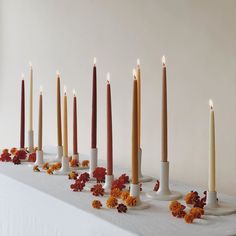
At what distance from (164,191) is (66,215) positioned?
8.0 inches

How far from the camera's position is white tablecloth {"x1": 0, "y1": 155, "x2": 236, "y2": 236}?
0.85 m

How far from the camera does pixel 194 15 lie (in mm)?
1341

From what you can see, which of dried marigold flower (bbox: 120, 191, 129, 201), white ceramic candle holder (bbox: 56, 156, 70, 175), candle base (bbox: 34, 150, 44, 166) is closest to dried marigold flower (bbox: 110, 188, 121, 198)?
dried marigold flower (bbox: 120, 191, 129, 201)

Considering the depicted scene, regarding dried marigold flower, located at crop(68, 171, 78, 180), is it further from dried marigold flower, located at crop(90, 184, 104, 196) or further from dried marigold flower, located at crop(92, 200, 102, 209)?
dried marigold flower, located at crop(92, 200, 102, 209)

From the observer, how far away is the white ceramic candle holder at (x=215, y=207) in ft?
3.07

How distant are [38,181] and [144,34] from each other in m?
0.56

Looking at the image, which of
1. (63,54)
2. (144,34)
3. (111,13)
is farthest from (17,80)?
(144,34)

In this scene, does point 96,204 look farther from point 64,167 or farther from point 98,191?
point 64,167

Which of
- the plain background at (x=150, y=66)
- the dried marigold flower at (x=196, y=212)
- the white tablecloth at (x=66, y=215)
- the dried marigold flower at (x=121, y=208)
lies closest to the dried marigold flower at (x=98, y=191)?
the white tablecloth at (x=66, y=215)

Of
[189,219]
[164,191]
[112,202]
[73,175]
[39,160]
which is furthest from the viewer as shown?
[39,160]

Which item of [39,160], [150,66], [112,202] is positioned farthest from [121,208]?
[150,66]

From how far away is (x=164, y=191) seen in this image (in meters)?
1.07

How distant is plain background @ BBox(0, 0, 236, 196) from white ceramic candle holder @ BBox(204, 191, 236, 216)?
285 millimetres

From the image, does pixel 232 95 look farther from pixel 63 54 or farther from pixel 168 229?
pixel 63 54
